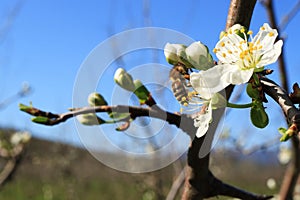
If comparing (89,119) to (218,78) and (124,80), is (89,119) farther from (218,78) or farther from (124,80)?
(218,78)

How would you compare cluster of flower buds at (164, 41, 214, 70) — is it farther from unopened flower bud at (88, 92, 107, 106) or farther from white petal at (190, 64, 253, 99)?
unopened flower bud at (88, 92, 107, 106)

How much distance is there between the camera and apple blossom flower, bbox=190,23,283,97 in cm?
62

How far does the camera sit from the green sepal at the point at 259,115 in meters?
0.64

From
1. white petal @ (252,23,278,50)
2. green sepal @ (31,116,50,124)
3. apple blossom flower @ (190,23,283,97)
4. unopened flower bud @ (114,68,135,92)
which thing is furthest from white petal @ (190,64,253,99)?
green sepal @ (31,116,50,124)

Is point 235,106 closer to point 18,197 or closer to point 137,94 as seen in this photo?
point 137,94

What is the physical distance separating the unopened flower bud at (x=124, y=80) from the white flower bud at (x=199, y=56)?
0.20 meters

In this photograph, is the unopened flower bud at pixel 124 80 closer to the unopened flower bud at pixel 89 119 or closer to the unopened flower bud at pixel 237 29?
the unopened flower bud at pixel 89 119

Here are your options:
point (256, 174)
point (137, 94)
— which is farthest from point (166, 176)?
point (256, 174)

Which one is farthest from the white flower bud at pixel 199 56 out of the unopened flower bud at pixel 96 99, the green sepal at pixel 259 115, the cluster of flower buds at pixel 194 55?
the unopened flower bud at pixel 96 99

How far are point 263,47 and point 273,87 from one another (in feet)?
0.52

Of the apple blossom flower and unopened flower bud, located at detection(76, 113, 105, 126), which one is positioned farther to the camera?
unopened flower bud, located at detection(76, 113, 105, 126)

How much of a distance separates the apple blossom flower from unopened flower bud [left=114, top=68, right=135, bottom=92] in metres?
0.21

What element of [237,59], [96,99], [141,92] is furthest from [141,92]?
[237,59]

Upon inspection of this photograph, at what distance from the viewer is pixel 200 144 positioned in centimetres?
72
